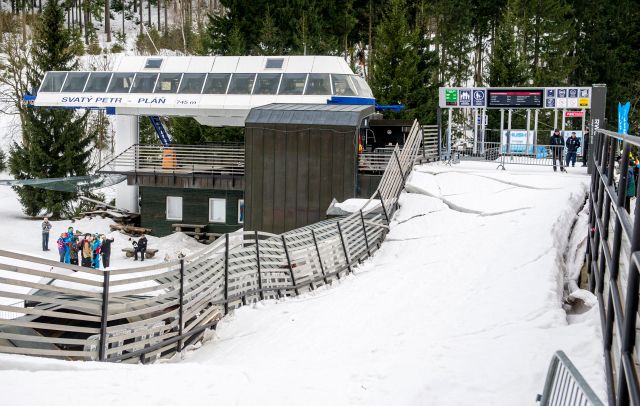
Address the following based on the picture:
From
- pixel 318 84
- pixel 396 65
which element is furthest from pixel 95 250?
pixel 396 65

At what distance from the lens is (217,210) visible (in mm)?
34344

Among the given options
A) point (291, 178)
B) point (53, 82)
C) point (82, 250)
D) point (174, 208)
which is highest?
point (53, 82)

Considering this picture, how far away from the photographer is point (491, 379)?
7.38 metres

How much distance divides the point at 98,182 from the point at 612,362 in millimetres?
→ 31474

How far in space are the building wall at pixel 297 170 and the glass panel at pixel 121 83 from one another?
14853 mm

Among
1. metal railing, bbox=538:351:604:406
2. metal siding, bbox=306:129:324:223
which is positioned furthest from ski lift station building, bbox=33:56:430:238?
metal railing, bbox=538:351:604:406

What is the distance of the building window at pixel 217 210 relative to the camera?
112ft

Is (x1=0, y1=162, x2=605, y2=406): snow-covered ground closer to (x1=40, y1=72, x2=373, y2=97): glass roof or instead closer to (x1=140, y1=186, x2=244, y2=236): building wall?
(x1=40, y1=72, x2=373, y2=97): glass roof

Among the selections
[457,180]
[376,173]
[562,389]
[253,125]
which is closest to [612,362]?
[562,389]

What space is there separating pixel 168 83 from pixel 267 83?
16.8ft

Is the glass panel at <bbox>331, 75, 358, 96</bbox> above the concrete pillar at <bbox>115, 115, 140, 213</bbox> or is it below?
above

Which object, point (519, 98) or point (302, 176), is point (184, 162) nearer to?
point (302, 176)

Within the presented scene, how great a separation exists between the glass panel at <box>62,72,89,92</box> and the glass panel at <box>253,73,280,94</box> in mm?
9450

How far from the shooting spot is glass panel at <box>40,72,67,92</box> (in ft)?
122
